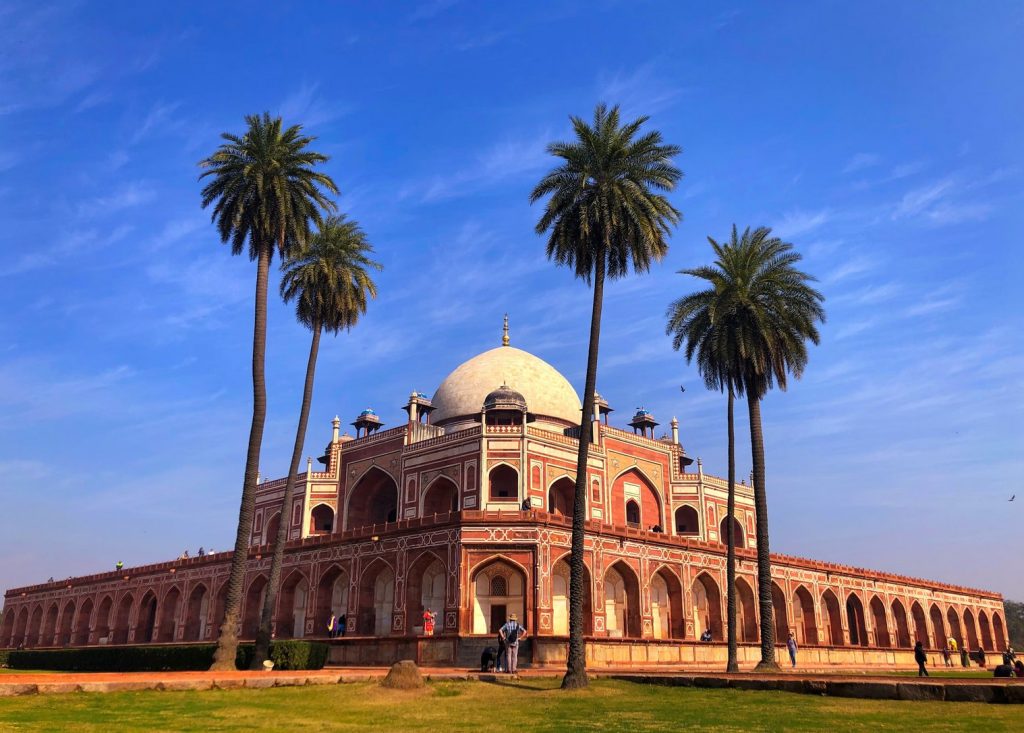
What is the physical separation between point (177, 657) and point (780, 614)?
1450 inches

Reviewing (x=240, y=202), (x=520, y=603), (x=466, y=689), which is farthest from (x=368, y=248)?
(x=466, y=689)

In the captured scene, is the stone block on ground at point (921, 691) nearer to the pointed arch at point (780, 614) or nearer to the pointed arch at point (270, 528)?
the pointed arch at point (780, 614)

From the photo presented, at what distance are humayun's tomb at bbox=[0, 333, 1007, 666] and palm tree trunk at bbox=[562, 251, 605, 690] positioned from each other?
1031 cm

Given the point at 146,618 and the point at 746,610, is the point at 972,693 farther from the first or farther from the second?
the point at 146,618

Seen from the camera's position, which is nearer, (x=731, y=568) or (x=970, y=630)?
(x=731, y=568)

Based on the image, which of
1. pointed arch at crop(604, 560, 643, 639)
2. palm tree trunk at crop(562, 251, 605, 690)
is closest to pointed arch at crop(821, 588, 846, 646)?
pointed arch at crop(604, 560, 643, 639)

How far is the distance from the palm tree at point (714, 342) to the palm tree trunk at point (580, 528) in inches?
375

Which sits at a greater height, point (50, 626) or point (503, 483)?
point (503, 483)

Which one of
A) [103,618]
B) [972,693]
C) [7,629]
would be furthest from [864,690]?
[7,629]

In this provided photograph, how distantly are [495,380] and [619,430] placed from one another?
9478mm

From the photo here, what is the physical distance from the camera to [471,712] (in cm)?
1593

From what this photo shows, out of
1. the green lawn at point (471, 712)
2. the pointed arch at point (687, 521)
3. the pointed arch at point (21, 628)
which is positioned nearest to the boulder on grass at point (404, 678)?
the green lawn at point (471, 712)

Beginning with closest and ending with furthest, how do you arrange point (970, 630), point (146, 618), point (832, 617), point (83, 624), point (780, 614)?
point (780, 614) → point (832, 617) → point (146, 618) → point (83, 624) → point (970, 630)

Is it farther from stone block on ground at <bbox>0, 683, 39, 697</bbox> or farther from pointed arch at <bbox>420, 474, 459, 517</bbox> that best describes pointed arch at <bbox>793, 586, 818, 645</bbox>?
stone block on ground at <bbox>0, 683, 39, 697</bbox>
